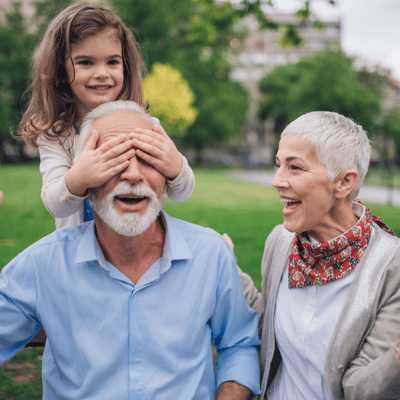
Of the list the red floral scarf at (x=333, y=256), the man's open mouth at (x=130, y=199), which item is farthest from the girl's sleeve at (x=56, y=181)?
the red floral scarf at (x=333, y=256)

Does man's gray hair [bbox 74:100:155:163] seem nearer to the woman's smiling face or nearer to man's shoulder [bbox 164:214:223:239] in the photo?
man's shoulder [bbox 164:214:223:239]

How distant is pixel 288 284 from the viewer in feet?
7.52

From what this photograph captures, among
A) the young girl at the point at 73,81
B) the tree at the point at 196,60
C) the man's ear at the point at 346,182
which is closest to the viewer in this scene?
the man's ear at the point at 346,182

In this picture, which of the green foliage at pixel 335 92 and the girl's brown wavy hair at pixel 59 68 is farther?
the green foliage at pixel 335 92

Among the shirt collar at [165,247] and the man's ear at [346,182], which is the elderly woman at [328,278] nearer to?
the man's ear at [346,182]

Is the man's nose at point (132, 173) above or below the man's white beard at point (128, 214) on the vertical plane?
above

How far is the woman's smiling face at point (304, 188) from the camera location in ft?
6.88

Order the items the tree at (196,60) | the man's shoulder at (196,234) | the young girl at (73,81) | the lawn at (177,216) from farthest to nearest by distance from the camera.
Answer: the tree at (196,60), the lawn at (177,216), the young girl at (73,81), the man's shoulder at (196,234)

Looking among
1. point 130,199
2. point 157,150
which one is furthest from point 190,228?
point 157,150

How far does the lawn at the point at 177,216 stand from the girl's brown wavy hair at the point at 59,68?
6.44ft

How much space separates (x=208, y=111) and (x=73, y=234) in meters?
42.2

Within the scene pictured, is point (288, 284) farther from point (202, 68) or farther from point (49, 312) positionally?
point (202, 68)

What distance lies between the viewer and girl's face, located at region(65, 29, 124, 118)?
284cm

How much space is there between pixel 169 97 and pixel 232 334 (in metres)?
34.8
